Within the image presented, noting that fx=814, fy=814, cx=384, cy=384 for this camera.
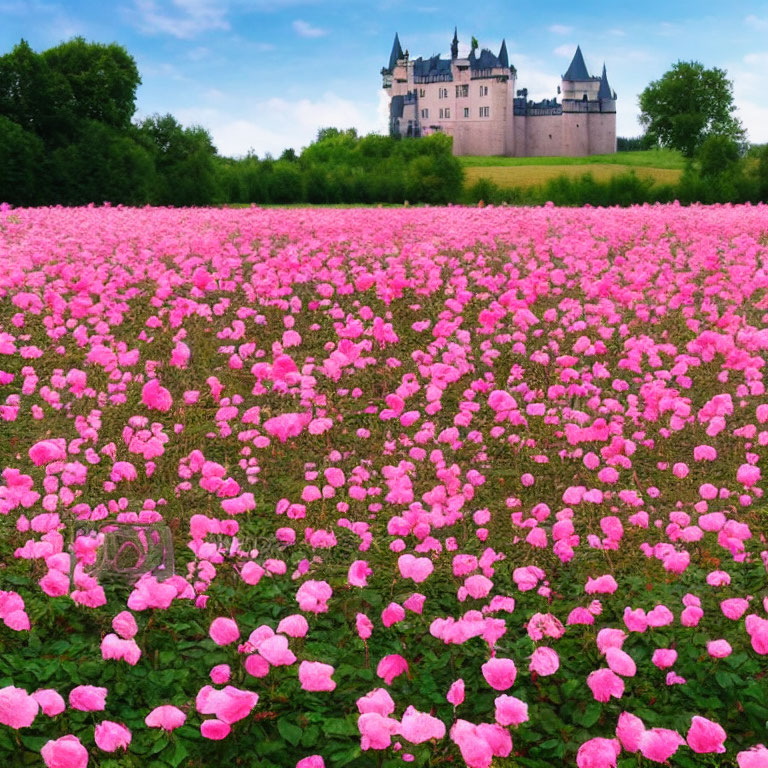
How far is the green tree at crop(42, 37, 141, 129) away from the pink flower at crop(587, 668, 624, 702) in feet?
106

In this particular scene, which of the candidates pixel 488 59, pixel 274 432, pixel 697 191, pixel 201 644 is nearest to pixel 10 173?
pixel 697 191

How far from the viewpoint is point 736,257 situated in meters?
10.3

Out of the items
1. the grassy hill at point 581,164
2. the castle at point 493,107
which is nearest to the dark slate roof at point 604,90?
the castle at point 493,107

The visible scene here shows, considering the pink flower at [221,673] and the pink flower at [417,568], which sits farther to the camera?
the pink flower at [417,568]

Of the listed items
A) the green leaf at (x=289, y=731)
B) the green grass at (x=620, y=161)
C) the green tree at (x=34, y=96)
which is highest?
the green grass at (x=620, y=161)

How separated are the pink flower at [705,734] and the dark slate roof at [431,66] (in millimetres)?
89348

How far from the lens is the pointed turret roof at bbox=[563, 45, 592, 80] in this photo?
86.6 meters

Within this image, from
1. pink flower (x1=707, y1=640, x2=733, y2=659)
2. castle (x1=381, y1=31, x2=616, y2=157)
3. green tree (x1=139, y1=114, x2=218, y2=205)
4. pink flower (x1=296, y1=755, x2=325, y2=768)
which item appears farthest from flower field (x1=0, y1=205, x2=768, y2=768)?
castle (x1=381, y1=31, x2=616, y2=157)

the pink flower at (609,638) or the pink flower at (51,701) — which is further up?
the pink flower at (51,701)

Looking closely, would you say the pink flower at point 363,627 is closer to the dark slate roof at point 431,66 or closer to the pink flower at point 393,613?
the pink flower at point 393,613

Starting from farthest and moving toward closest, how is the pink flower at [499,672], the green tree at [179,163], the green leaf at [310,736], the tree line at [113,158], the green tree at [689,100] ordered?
the green tree at [689,100] < the green tree at [179,163] < the tree line at [113,158] < the green leaf at [310,736] < the pink flower at [499,672]

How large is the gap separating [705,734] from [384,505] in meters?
3.02

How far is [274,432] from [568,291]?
14.8 feet

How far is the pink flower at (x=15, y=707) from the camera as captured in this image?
106 inches
